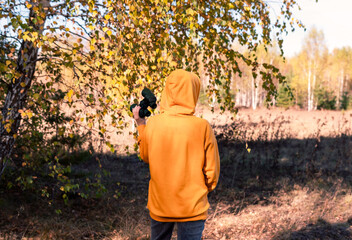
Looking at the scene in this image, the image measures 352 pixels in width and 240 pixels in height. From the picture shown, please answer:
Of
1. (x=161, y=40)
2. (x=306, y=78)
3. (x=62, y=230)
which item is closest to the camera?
(x=161, y=40)

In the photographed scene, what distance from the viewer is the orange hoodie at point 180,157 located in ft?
6.64

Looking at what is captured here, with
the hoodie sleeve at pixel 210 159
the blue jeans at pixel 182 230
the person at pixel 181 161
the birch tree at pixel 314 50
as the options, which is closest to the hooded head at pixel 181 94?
the person at pixel 181 161

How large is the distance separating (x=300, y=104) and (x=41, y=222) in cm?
4132

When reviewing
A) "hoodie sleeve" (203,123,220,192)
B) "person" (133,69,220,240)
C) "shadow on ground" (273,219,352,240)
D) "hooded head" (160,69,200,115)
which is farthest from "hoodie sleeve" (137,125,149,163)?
"shadow on ground" (273,219,352,240)

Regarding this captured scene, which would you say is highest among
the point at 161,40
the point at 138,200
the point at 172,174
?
the point at 161,40

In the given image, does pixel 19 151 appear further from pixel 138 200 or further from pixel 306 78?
pixel 306 78

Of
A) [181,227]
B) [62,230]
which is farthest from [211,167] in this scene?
[62,230]

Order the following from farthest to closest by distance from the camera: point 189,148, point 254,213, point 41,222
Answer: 1. point 254,213
2. point 41,222
3. point 189,148

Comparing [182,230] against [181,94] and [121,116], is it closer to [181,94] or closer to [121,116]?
[181,94]

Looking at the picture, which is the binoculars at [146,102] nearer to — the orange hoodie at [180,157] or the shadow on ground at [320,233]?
the orange hoodie at [180,157]

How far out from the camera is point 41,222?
16.5ft

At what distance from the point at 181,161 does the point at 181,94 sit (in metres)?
0.46

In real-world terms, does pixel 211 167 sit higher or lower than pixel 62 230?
higher

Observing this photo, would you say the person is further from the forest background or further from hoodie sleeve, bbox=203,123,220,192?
the forest background
